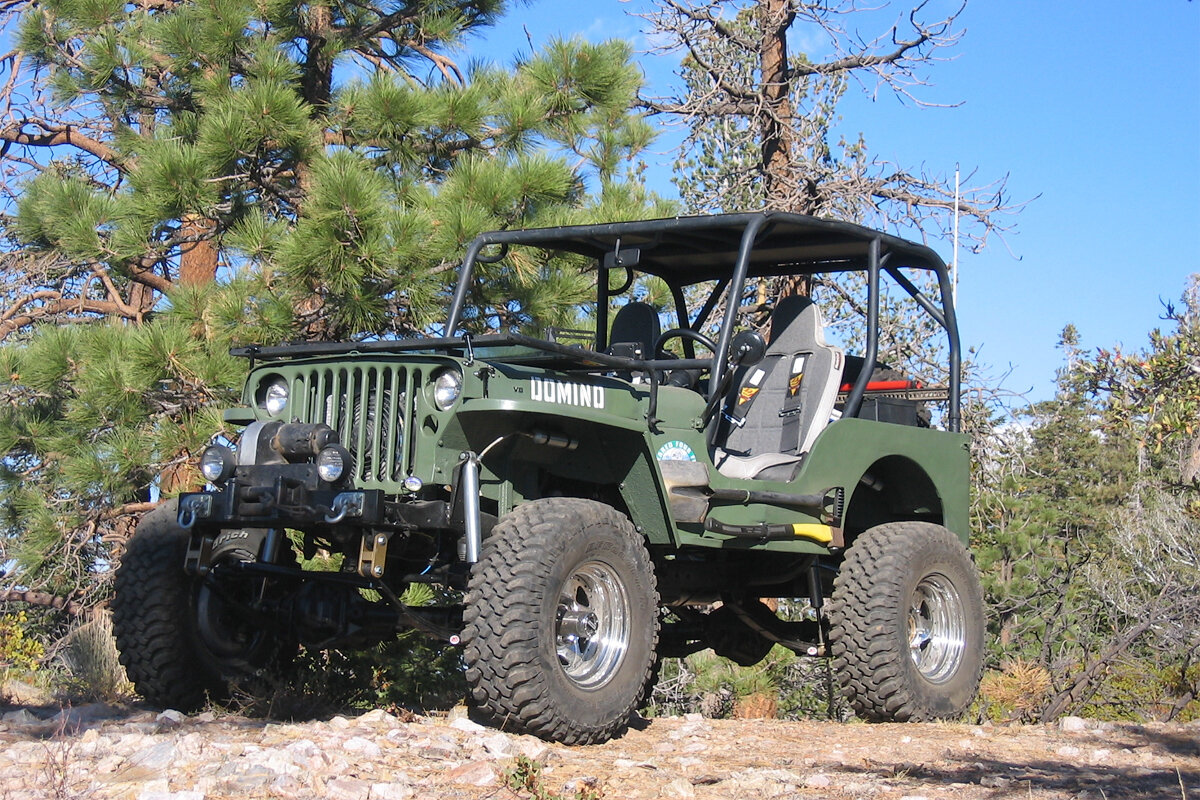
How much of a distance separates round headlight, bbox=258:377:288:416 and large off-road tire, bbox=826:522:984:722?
9.77ft

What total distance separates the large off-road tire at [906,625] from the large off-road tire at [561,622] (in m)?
1.48

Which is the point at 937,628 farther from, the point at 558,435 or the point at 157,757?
the point at 157,757

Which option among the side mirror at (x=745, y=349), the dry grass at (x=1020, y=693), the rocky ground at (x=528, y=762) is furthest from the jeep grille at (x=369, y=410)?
the dry grass at (x=1020, y=693)

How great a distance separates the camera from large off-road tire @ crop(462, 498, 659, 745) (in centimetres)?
521

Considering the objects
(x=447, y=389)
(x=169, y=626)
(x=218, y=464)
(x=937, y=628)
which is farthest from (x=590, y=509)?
(x=937, y=628)

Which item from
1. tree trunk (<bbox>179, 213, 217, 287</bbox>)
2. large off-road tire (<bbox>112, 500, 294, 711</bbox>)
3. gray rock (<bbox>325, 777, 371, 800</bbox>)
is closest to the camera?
gray rock (<bbox>325, 777, 371, 800</bbox>)

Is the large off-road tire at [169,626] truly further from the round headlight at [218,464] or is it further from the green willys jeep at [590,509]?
the round headlight at [218,464]

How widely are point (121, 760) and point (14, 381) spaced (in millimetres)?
5609

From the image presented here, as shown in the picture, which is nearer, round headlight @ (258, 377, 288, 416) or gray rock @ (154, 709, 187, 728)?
gray rock @ (154, 709, 187, 728)

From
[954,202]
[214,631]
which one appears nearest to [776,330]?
[214,631]

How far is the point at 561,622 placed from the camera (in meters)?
5.62

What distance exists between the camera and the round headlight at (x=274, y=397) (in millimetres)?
6180

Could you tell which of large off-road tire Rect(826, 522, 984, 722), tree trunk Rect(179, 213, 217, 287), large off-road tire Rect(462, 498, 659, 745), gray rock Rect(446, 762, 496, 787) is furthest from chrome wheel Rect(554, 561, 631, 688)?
tree trunk Rect(179, 213, 217, 287)

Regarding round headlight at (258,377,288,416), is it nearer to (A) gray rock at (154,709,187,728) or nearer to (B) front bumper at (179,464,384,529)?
(B) front bumper at (179,464,384,529)
